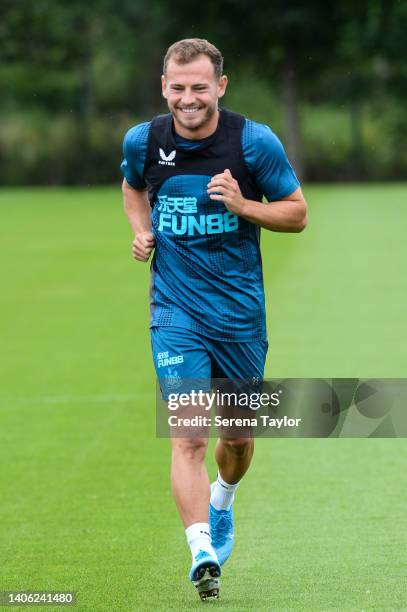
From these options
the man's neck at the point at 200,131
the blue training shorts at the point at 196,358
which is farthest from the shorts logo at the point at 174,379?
the man's neck at the point at 200,131

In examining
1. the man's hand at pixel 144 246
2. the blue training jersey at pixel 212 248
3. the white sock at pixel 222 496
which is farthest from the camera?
the white sock at pixel 222 496

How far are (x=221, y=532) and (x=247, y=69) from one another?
67703mm

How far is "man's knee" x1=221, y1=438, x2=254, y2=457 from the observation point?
23.1 ft

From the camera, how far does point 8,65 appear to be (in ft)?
250

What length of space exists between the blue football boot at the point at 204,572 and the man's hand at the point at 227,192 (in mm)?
1534

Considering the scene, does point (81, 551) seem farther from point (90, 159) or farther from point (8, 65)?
point (8, 65)

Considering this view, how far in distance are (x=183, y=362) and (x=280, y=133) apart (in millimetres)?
67593

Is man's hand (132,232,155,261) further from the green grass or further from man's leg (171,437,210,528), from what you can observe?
the green grass

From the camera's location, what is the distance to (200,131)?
21.8 feet

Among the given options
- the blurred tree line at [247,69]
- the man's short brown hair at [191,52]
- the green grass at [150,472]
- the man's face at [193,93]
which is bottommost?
the blurred tree line at [247,69]

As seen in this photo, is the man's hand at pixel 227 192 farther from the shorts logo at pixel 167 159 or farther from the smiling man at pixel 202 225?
the shorts logo at pixel 167 159

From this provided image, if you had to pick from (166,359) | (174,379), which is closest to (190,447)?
(174,379)

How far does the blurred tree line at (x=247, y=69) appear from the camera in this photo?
2591 inches

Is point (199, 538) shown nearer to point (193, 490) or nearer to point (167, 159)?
point (193, 490)
